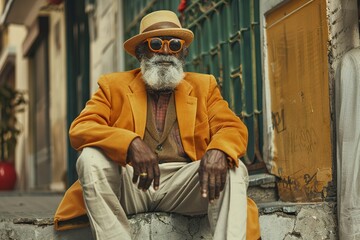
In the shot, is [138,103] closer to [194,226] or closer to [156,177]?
[156,177]

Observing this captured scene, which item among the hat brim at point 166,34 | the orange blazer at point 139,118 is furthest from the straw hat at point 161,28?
the orange blazer at point 139,118

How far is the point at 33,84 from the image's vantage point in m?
17.2

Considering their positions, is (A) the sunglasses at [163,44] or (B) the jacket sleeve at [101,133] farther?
(A) the sunglasses at [163,44]

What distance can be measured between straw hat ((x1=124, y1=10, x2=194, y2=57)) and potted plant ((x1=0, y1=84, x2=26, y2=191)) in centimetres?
966

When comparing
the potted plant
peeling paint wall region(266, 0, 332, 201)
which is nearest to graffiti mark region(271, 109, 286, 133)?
peeling paint wall region(266, 0, 332, 201)

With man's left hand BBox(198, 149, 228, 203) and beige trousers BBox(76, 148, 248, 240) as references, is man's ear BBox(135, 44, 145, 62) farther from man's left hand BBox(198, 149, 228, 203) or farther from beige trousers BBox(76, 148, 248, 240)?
man's left hand BBox(198, 149, 228, 203)

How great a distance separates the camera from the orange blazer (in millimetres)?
4398

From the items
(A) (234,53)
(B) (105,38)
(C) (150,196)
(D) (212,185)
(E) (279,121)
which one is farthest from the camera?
(B) (105,38)

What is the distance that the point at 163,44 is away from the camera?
4.67 metres

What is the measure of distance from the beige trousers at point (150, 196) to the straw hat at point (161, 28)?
732 millimetres

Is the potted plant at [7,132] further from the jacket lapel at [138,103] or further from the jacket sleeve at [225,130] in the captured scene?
the jacket sleeve at [225,130]

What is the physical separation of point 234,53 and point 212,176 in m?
2.51

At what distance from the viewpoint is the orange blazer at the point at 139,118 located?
14.4ft

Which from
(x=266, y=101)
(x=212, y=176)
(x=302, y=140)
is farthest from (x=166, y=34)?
(x=266, y=101)
